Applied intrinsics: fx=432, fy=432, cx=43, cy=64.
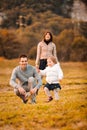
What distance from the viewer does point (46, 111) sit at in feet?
16.4

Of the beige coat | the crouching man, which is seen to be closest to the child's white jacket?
the crouching man

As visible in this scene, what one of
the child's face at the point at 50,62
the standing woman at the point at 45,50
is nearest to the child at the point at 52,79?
the child's face at the point at 50,62

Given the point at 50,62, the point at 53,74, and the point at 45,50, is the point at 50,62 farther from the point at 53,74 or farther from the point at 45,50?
the point at 45,50

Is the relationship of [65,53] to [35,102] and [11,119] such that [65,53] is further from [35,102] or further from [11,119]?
[11,119]

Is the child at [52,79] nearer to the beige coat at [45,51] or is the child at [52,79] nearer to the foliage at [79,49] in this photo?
the beige coat at [45,51]

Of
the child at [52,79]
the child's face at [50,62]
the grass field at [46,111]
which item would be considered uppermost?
the child's face at [50,62]

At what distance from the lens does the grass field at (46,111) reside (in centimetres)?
472

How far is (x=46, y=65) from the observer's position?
18.0ft

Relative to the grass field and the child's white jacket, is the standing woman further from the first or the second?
the grass field

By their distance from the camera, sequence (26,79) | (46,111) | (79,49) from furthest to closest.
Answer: (79,49) < (26,79) < (46,111)

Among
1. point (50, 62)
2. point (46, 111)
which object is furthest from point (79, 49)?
point (46, 111)

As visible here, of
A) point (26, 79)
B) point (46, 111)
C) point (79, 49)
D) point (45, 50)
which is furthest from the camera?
point (79, 49)

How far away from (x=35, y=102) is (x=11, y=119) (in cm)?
55

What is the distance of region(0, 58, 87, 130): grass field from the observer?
472 centimetres
